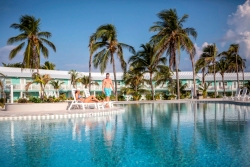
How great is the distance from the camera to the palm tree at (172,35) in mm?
28203

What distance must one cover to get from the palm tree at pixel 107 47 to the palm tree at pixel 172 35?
3304 mm

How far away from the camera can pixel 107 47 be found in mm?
30203

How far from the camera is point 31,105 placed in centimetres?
1568

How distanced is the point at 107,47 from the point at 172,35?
6.69 m

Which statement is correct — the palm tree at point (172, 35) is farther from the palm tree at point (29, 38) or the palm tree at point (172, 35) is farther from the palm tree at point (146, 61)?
the palm tree at point (29, 38)

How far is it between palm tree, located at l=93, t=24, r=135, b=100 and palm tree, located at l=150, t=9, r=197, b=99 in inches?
130

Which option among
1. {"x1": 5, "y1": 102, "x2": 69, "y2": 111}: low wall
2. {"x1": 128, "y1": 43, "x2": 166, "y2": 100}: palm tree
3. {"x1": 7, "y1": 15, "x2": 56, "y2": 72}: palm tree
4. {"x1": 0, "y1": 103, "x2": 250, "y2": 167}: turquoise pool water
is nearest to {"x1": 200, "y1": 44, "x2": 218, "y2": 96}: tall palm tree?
{"x1": 128, "y1": 43, "x2": 166, "y2": 100}: palm tree

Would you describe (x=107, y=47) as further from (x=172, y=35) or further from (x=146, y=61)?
(x=172, y=35)

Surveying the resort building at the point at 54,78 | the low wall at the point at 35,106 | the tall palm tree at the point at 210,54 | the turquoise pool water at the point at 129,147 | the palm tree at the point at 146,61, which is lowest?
the turquoise pool water at the point at 129,147

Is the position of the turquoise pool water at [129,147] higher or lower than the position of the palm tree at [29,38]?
lower

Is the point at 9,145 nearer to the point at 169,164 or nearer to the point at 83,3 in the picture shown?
the point at 169,164

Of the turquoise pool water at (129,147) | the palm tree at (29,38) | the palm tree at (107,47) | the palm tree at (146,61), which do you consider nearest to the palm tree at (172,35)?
the palm tree at (146,61)

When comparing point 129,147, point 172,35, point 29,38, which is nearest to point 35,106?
point 129,147

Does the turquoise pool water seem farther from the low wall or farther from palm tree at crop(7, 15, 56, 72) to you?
palm tree at crop(7, 15, 56, 72)
